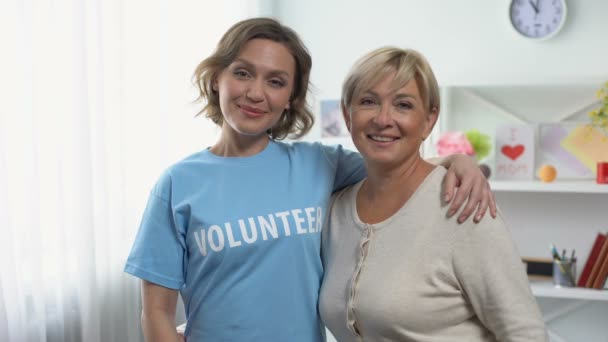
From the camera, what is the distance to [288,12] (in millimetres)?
3266

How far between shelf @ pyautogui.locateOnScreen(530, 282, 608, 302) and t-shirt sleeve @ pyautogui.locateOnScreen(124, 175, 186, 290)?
1.87 meters

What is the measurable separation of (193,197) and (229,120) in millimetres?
185

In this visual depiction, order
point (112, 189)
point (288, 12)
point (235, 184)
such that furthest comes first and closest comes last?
1. point (288, 12)
2. point (112, 189)
3. point (235, 184)

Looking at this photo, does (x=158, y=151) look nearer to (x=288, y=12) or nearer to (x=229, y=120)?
(x=229, y=120)

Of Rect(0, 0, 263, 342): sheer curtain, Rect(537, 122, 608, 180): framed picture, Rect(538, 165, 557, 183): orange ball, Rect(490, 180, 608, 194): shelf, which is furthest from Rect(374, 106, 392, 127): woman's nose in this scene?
Rect(537, 122, 608, 180): framed picture

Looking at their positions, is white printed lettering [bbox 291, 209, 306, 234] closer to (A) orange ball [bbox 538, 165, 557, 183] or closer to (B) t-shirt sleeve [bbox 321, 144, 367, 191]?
(B) t-shirt sleeve [bbox 321, 144, 367, 191]

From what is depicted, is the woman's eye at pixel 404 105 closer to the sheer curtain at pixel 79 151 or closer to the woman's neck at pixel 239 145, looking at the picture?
the woman's neck at pixel 239 145

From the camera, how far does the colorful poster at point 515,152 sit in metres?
2.80

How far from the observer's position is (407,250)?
46.3 inches

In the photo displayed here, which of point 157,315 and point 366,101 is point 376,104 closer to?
point 366,101

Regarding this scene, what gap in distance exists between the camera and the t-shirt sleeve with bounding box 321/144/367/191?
1.46m

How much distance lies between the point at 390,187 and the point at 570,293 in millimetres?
1709

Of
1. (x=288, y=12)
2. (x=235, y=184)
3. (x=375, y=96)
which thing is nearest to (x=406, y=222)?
(x=375, y=96)

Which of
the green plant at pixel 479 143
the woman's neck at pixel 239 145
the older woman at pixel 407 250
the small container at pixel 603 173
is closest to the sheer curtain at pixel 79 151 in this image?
the woman's neck at pixel 239 145
